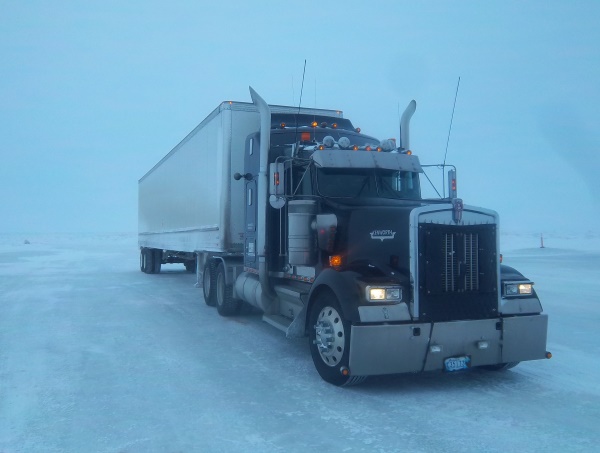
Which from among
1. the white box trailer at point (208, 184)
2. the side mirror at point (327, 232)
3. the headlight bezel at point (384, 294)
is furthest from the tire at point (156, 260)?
the headlight bezel at point (384, 294)

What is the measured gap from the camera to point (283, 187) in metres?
7.27

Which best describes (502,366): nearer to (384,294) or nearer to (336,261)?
(384,294)

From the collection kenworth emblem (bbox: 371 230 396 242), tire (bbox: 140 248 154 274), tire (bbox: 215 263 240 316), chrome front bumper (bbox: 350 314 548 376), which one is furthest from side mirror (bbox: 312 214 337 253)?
tire (bbox: 140 248 154 274)

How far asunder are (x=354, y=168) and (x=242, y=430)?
151 inches

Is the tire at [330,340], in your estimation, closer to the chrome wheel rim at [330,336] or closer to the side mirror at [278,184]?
the chrome wheel rim at [330,336]

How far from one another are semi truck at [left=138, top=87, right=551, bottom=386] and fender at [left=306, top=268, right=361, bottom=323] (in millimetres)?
13

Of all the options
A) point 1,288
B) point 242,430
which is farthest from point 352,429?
point 1,288

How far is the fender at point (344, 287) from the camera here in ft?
19.5

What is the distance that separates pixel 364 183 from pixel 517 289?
2356mm

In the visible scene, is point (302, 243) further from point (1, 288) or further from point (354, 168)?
point (1, 288)

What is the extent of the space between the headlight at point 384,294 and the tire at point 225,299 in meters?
5.54

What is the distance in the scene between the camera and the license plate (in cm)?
609

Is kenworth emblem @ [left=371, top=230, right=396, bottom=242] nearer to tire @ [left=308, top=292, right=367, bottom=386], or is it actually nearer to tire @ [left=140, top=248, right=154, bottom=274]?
tire @ [left=308, top=292, right=367, bottom=386]

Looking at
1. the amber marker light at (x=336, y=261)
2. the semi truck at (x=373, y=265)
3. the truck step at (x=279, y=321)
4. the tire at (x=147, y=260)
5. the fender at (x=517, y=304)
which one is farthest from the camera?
the tire at (x=147, y=260)
